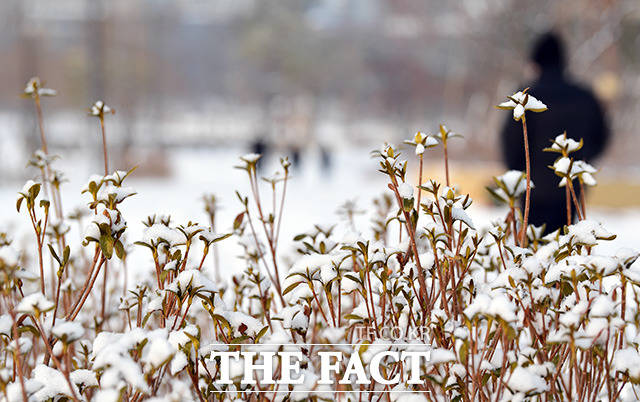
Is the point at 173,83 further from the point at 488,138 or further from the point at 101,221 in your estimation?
the point at 101,221

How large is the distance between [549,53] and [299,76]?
2805cm

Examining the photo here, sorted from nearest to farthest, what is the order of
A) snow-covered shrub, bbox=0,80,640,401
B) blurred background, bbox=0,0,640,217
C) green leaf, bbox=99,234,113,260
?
1. snow-covered shrub, bbox=0,80,640,401
2. green leaf, bbox=99,234,113,260
3. blurred background, bbox=0,0,640,217

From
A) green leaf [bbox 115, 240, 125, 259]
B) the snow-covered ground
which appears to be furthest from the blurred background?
green leaf [bbox 115, 240, 125, 259]

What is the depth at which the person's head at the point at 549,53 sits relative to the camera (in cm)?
355

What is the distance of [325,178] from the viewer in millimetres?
15016

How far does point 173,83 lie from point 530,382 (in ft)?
126

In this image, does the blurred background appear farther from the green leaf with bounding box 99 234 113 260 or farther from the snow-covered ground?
the green leaf with bounding box 99 234 113 260

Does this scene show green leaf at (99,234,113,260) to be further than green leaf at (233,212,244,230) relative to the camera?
No

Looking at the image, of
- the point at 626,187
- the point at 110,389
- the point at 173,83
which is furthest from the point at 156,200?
the point at 173,83

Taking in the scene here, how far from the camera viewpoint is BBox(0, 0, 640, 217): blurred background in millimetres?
12648

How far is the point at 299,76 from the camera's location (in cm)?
3089

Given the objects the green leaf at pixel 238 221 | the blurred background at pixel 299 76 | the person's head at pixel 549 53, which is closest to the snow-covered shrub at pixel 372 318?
the green leaf at pixel 238 221

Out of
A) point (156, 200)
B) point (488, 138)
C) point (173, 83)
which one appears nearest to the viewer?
point (156, 200)

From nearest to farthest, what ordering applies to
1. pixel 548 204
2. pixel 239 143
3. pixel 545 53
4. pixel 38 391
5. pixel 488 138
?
1. pixel 38 391
2. pixel 548 204
3. pixel 545 53
4. pixel 488 138
5. pixel 239 143
